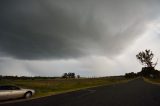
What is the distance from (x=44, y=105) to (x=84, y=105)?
9.21 feet

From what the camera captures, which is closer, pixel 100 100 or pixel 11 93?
pixel 100 100

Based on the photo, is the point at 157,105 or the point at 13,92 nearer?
the point at 157,105

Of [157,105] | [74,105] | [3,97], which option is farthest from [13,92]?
[157,105]

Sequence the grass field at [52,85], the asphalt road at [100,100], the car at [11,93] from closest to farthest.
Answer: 1. the asphalt road at [100,100]
2. the car at [11,93]
3. the grass field at [52,85]

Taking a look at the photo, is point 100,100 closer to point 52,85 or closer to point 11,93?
point 11,93

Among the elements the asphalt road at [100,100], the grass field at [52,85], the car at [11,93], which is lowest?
the asphalt road at [100,100]

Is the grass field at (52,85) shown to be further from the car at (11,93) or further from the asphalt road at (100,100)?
the asphalt road at (100,100)

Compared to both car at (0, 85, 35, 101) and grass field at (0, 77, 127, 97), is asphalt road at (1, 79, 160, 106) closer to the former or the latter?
car at (0, 85, 35, 101)

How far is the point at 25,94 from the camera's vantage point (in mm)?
23328

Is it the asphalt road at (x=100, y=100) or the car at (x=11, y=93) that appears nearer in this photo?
the asphalt road at (x=100, y=100)

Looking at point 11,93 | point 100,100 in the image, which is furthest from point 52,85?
point 100,100

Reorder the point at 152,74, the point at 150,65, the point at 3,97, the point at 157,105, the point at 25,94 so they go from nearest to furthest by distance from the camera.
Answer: the point at 157,105 < the point at 3,97 < the point at 25,94 < the point at 150,65 < the point at 152,74

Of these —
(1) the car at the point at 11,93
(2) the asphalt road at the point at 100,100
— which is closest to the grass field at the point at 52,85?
(1) the car at the point at 11,93

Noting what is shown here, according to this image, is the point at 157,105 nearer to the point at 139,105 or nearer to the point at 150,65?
the point at 139,105
